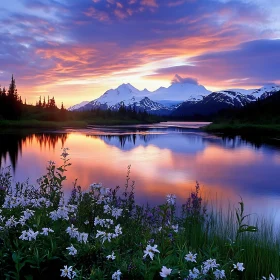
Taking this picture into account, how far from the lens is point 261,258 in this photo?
19.4ft

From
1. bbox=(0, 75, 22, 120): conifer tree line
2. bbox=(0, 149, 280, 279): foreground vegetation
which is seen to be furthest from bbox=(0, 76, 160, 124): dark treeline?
bbox=(0, 149, 280, 279): foreground vegetation

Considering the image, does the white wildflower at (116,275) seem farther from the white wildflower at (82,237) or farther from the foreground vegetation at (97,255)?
the white wildflower at (82,237)

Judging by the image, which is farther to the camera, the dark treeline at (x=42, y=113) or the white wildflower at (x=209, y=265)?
the dark treeline at (x=42, y=113)

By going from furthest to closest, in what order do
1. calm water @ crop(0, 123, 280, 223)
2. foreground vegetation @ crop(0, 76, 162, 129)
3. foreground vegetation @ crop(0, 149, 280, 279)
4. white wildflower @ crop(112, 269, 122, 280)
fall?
foreground vegetation @ crop(0, 76, 162, 129)
calm water @ crop(0, 123, 280, 223)
foreground vegetation @ crop(0, 149, 280, 279)
white wildflower @ crop(112, 269, 122, 280)

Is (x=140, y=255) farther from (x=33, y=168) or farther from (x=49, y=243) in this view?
(x=33, y=168)

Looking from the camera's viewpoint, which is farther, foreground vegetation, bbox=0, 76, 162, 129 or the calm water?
foreground vegetation, bbox=0, 76, 162, 129

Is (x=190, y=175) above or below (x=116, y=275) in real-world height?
below

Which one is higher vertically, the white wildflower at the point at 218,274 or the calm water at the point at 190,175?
the white wildflower at the point at 218,274

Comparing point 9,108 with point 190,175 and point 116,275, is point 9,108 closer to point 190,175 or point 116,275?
point 190,175

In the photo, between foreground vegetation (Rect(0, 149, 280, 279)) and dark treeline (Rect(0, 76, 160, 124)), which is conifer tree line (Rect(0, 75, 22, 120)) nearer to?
dark treeline (Rect(0, 76, 160, 124))

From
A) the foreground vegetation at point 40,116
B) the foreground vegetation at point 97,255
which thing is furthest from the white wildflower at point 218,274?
the foreground vegetation at point 40,116

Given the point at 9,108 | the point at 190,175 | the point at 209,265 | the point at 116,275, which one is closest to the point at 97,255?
the point at 116,275

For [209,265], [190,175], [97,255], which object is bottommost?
[190,175]

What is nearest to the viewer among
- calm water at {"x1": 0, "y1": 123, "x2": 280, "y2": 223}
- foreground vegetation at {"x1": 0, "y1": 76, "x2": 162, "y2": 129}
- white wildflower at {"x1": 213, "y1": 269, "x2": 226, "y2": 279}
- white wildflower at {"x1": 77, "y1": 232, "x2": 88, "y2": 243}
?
white wildflower at {"x1": 213, "y1": 269, "x2": 226, "y2": 279}
